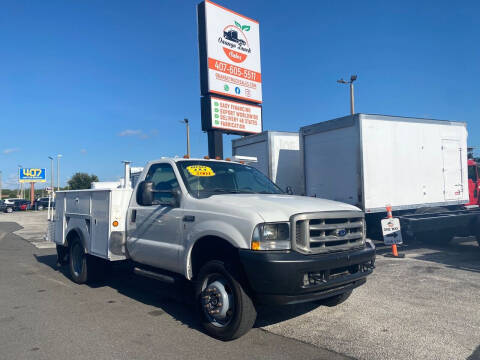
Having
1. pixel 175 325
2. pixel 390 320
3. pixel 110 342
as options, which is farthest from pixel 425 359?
pixel 110 342

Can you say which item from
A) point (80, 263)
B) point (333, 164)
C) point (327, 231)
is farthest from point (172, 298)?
point (333, 164)

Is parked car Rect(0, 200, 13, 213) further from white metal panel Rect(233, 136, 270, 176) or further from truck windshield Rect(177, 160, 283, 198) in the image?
truck windshield Rect(177, 160, 283, 198)

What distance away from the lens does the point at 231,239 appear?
4074mm

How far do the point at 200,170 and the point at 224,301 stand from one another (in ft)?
6.14

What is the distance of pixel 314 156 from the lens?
9.73 meters

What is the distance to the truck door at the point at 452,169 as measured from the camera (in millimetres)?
10156

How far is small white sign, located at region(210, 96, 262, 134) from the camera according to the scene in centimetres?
1324

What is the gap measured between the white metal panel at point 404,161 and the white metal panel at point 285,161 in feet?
7.54

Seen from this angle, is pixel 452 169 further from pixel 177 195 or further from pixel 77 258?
pixel 77 258

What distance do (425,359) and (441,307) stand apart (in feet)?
5.96

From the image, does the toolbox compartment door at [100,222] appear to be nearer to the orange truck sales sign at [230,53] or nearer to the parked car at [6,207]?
the orange truck sales sign at [230,53]

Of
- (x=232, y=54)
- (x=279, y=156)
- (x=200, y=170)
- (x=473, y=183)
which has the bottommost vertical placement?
(x=473, y=183)

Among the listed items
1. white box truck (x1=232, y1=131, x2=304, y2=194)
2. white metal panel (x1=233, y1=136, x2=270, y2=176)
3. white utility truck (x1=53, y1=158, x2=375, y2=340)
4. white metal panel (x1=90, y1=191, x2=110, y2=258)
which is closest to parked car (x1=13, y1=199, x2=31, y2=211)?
white metal panel (x1=233, y1=136, x2=270, y2=176)

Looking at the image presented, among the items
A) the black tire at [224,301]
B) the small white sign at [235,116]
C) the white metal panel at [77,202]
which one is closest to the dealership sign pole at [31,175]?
the small white sign at [235,116]
